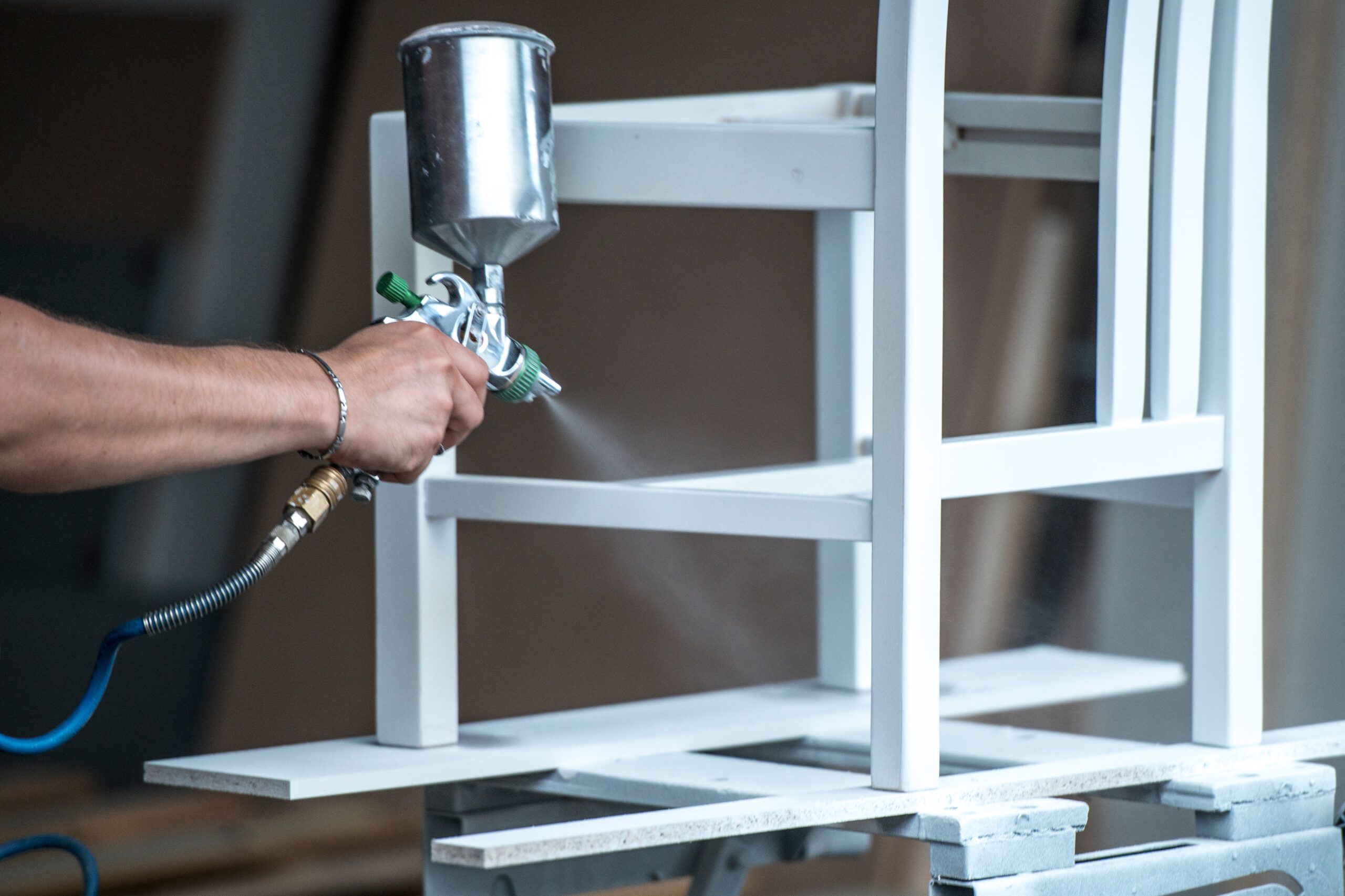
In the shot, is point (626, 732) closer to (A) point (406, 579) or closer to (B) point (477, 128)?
(A) point (406, 579)

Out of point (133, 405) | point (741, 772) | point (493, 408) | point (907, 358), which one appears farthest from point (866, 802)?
point (493, 408)

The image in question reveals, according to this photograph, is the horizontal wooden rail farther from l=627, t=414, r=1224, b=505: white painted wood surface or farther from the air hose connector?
the air hose connector

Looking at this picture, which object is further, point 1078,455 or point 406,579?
point 406,579

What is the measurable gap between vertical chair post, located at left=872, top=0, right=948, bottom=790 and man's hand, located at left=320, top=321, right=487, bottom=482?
10.4 inches

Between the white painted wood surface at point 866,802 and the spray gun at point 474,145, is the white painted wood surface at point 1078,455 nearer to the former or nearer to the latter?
the white painted wood surface at point 866,802

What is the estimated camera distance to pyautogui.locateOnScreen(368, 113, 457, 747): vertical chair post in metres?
1.17

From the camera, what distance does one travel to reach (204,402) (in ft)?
3.09

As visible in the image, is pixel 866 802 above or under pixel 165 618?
under

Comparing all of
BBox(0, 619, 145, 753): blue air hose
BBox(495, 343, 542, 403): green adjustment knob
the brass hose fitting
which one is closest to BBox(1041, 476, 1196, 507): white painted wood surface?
BBox(495, 343, 542, 403): green adjustment knob

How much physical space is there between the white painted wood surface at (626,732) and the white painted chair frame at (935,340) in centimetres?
6

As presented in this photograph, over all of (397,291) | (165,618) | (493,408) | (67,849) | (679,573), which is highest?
(493,408)

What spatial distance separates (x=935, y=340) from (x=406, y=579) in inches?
16.7

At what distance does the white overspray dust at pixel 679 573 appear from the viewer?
2566 millimetres

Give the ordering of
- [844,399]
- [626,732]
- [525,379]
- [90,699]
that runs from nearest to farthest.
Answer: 1. [90,699]
2. [525,379]
3. [626,732]
4. [844,399]
